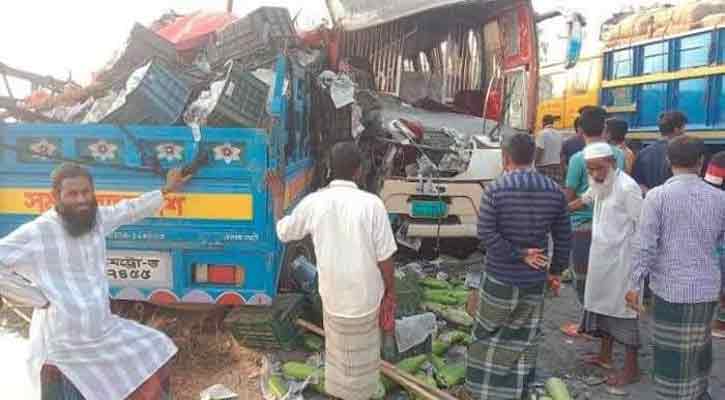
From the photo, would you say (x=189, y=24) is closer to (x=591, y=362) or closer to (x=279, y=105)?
(x=279, y=105)

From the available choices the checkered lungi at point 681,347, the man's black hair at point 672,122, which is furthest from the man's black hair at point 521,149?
the man's black hair at point 672,122

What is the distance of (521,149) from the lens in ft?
10.3

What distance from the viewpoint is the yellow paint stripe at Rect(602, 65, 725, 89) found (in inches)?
277

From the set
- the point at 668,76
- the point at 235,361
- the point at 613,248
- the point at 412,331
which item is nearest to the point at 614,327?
the point at 613,248

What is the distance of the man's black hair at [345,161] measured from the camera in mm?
2783

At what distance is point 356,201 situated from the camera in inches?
107

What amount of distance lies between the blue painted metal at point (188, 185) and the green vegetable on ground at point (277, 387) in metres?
0.44

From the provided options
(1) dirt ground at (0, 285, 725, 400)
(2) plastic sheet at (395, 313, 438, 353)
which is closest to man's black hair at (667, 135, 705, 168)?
(1) dirt ground at (0, 285, 725, 400)

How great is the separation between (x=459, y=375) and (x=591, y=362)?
3.24 ft

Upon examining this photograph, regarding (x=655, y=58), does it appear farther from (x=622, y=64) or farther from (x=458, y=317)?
(x=458, y=317)

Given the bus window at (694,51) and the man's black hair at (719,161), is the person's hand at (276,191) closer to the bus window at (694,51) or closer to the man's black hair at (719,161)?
the man's black hair at (719,161)

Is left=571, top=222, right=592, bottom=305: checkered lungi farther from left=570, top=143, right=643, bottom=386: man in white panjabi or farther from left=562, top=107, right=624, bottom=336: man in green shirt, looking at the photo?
left=570, top=143, right=643, bottom=386: man in white panjabi

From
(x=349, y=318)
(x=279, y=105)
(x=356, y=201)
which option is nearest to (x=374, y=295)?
(x=349, y=318)

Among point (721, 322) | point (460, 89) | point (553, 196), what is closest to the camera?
point (553, 196)
